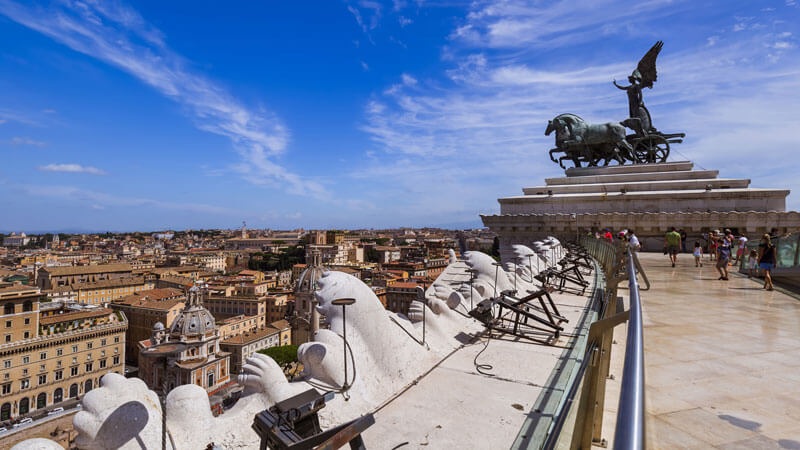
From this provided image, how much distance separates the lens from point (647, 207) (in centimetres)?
1367

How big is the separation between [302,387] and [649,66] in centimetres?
2494

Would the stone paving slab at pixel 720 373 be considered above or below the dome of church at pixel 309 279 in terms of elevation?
above

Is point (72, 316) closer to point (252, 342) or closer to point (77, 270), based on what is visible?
point (252, 342)

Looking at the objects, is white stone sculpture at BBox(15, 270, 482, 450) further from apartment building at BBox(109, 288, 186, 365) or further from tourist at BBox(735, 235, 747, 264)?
apartment building at BBox(109, 288, 186, 365)

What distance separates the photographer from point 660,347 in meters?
3.32

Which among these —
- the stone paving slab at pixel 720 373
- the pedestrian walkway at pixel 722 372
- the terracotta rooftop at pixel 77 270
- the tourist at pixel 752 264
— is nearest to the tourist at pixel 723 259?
the tourist at pixel 752 264

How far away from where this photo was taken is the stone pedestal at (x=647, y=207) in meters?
12.3

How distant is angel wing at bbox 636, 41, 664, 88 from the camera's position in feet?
66.8

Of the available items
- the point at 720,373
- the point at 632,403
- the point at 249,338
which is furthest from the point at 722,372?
the point at 249,338

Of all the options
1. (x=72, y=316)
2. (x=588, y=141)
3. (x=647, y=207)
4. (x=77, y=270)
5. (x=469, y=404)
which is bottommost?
(x=72, y=316)

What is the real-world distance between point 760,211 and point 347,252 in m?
71.7

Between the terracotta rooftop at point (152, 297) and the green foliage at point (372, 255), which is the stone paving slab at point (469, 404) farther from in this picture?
the green foliage at point (372, 255)

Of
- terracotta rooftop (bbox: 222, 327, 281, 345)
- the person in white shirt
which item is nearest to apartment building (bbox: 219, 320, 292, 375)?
terracotta rooftop (bbox: 222, 327, 281, 345)

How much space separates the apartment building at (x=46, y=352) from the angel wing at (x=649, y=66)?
37232mm
